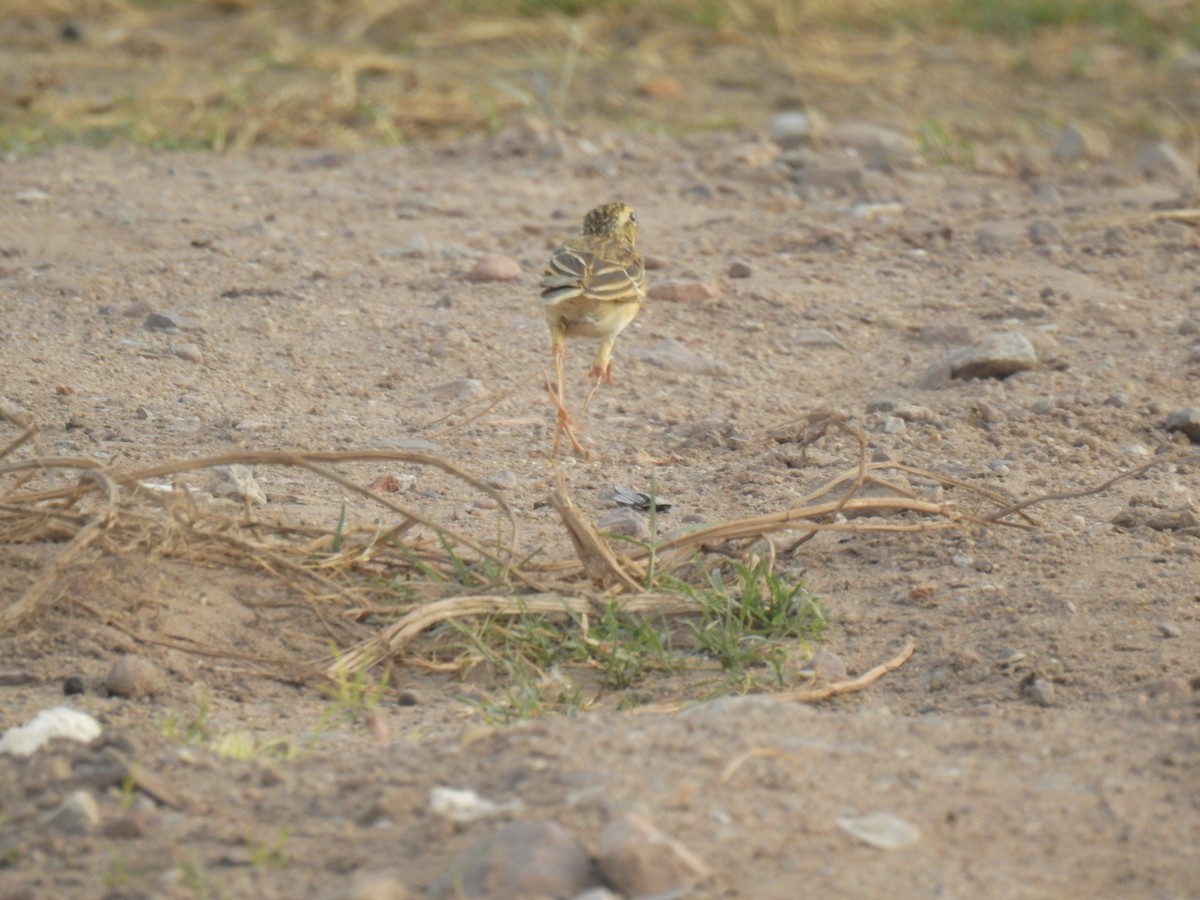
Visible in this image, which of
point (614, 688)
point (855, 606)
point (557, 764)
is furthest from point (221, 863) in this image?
point (855, 606)

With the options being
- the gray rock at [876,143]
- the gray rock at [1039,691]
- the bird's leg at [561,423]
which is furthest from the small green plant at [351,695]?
the gray rock at [876,143]

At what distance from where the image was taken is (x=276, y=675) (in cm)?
362

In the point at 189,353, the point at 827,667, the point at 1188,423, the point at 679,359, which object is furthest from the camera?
the point at 679,359

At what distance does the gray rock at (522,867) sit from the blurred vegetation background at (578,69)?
6552 millimetres

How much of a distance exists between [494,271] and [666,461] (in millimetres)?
1749

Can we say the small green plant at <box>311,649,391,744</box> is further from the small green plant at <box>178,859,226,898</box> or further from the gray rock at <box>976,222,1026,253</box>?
the gray rock at <box>976,222,1026,253</box>

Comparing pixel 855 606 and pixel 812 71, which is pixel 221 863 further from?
pixel 812 71

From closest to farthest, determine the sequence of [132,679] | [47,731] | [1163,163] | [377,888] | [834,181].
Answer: [377,888], [47,731], [132,679], [834,181], [1163,163]

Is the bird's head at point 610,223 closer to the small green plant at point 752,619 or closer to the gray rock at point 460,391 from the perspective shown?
the gray rock at point 460,391

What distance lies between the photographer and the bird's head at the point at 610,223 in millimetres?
5795

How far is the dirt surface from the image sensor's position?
2.74 meters

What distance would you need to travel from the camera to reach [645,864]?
8.24ft

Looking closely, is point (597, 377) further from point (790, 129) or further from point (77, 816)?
point (790, 129)

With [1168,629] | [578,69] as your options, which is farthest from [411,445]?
[578,69]
